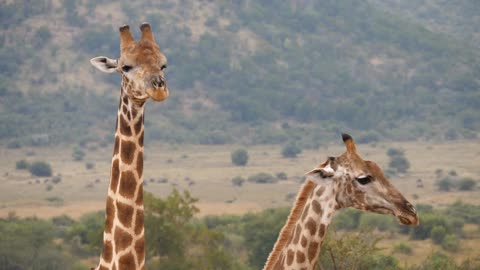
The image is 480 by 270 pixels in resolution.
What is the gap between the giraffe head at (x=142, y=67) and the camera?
7785 mm

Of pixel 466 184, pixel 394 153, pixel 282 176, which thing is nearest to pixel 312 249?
pixel 466 184

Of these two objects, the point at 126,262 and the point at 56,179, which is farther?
the point at 56,179

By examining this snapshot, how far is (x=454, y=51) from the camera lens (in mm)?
98438

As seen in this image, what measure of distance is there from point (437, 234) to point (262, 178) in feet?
94.5

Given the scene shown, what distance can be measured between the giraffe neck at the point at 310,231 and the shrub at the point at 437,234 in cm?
2470

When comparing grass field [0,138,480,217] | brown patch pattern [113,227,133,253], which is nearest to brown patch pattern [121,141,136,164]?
brown patch pattern [113,227,133,253]

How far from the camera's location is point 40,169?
61.4 meters

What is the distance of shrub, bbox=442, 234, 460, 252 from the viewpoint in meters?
31.7

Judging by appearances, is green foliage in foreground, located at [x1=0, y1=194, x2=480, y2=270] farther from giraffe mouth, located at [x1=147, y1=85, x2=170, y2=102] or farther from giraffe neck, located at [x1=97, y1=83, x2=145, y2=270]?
giraffe mouth, located at [x1=147, y1=85, x2=170, y2=102]

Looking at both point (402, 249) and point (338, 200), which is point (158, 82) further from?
point (402, 249)

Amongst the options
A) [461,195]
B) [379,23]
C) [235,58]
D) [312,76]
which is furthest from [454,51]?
[461,195]

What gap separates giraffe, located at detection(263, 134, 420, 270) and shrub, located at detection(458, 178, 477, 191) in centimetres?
4884

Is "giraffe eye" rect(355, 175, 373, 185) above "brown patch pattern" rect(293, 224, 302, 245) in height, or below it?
above

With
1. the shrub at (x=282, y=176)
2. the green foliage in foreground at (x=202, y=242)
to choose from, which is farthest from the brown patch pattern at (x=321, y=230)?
the shrub at (x=282, y=176)
